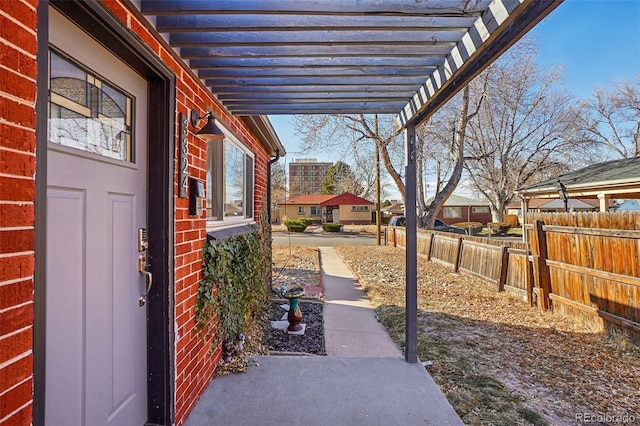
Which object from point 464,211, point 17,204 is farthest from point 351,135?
point 464,211

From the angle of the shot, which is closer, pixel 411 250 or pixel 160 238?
pixel 160 238

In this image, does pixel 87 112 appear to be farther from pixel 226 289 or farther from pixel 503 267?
pixel 503 267

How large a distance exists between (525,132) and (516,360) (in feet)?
68.4

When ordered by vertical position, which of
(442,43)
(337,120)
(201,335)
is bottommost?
(201,335)

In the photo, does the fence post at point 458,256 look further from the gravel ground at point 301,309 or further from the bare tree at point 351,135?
the bare tree at point 351,135

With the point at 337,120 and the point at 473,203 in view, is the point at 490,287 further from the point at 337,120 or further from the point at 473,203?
the point at 473,203

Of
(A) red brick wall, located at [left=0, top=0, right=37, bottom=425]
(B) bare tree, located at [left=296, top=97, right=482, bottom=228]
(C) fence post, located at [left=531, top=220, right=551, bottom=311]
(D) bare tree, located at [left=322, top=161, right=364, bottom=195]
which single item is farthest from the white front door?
(D) bare tree, located at [left=322, top=161, right=364, bottom=195]

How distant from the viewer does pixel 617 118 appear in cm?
2466

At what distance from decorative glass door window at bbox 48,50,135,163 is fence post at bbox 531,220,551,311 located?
5971mm

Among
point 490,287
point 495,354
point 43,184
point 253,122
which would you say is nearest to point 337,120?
point 490,287

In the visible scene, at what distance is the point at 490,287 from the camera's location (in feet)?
23.9

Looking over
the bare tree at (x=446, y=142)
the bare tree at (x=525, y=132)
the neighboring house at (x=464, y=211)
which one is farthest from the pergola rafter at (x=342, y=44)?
the neighboring house at (x=464, y=211)

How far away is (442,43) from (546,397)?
3.08m

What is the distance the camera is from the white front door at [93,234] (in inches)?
59.1
